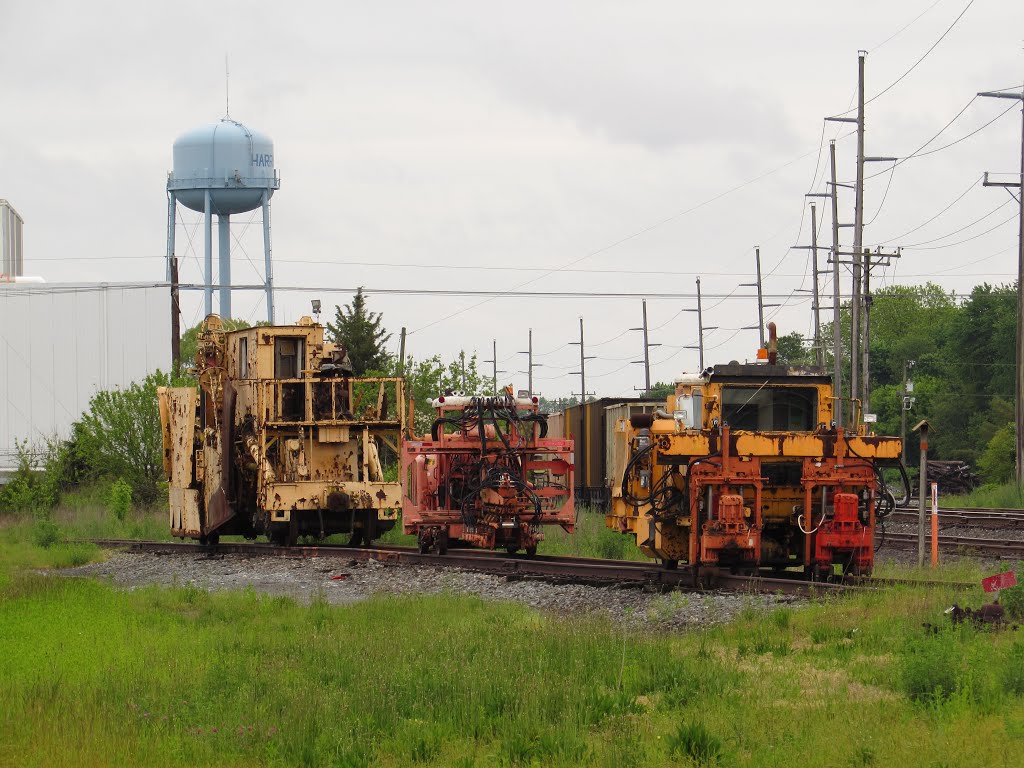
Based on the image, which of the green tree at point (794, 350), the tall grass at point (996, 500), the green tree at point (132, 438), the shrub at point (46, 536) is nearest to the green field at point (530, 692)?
the shrub at point (46, 536)

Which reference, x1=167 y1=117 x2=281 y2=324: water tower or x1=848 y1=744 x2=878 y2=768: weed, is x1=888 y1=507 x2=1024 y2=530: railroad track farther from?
x1=167 y1=117 x2=281 y2=324: water tower

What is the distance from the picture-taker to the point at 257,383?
25172mm

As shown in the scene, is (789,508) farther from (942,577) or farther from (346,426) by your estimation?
(346,426)

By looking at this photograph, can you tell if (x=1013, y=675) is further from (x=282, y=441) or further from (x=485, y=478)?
(x=282, y=441)

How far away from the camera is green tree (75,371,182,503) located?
40.8 meters

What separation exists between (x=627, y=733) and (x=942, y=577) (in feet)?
27.1

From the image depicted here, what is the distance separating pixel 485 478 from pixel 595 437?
646 inches

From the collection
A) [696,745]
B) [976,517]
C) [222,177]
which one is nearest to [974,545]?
[976,517]

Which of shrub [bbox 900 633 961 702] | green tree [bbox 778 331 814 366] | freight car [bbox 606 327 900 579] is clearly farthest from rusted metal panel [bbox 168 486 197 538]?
green tree [bbox 778 331 814 366]

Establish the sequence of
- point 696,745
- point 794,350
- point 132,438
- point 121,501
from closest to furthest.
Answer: point 696,745
point 121,501
point 132,438
point 794,350

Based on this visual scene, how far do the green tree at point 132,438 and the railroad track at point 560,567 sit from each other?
13.2m

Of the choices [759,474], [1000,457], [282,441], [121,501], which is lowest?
[121,501]

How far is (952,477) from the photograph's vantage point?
51.6m

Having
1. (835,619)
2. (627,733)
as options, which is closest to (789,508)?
(835,619)
